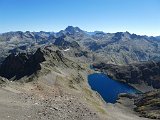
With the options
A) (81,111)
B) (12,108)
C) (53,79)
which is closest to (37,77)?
(53,79)

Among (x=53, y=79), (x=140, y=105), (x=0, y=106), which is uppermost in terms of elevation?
(x=0, y=106)

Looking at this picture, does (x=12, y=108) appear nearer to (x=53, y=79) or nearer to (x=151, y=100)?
(x=53, y=79)

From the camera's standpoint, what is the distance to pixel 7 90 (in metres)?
103

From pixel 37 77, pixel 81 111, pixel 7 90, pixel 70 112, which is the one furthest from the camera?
pixel 37 77

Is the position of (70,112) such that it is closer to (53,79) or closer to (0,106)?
(0,106)

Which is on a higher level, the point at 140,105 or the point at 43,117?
the point at 43,117

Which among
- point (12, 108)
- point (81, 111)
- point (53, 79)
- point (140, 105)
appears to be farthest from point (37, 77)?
point (12, 108)

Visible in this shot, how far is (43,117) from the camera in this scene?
252ft

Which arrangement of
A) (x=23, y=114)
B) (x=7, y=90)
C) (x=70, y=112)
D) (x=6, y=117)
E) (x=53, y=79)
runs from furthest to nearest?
(x=53, y=79) < (x=7, y=90) < (x=70, y=112) < (x=23, y=114) < (x=6, y=117)

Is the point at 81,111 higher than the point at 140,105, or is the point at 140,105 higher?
the point at 81,111

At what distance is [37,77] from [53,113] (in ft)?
314

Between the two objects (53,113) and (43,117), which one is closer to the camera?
(43,117)

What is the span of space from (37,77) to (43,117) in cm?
10085

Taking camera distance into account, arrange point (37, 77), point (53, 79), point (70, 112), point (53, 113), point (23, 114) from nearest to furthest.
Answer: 1. point (23, 114)
2. point (53, 113)
3. point (70, 112)
4. point (37, 77)
5. point (53, 79)
